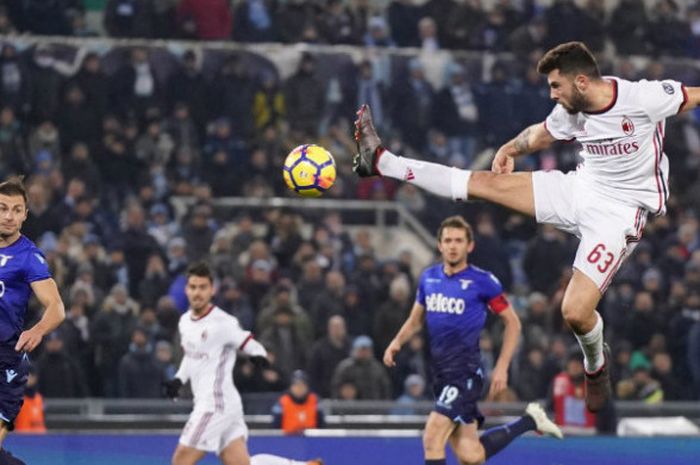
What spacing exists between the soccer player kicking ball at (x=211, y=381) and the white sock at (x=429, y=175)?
8.45 ft

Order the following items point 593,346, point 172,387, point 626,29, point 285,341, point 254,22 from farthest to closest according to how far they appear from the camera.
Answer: point 626,29, point 254,22, point 285,341, point 172,387, point 593,346

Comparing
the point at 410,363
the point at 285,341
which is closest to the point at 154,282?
the point at 285,341

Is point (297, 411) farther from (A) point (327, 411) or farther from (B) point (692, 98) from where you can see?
(B) point (692, 98)

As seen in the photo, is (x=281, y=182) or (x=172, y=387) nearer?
(x=172, y=387)

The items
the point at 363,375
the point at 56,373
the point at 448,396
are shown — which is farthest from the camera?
the point at 363,375

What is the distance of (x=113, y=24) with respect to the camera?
20172mm

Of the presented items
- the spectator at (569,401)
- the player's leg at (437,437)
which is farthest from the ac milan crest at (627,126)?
the spectator at (569,401)

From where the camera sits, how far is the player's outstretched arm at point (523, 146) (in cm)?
1026

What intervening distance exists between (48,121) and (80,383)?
13.4ft

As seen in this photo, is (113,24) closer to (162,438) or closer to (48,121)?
(48,121)

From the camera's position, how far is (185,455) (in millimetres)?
11609

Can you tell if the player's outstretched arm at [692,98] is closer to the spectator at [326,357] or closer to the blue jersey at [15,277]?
the blue jersey at [15,277]

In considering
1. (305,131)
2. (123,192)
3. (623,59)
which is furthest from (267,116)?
(623,59)

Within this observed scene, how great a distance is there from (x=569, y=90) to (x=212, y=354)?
370 cm
